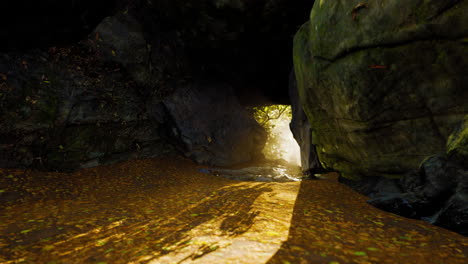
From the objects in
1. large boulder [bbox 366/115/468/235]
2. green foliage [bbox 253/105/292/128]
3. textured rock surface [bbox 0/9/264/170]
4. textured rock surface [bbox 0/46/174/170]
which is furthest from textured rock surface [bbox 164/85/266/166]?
large boulder [bbox 366/115/468/235]

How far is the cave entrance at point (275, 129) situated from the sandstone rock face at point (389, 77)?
12.8 metres

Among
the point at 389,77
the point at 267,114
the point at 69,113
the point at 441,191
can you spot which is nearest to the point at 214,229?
the point at 441,191

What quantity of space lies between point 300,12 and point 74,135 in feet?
38.8

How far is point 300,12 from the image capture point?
32.7ft

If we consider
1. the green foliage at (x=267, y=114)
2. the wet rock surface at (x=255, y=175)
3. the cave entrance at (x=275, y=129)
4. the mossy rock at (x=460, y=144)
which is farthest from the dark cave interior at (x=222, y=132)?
the green foliage at (x=267, y=114)

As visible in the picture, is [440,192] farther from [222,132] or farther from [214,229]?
[222,132]

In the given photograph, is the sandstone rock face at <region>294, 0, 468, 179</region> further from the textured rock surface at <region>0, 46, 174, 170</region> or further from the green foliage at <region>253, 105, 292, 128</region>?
the green foliage at <region>253, 105, 292, 128</region>

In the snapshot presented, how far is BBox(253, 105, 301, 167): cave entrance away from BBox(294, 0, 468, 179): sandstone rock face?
1281cm

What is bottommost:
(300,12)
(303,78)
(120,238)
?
(120,238)

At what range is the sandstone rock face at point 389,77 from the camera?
3908 millimetres

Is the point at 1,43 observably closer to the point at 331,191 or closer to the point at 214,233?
the point at 214,233

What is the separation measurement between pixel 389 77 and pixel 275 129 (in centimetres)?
1774

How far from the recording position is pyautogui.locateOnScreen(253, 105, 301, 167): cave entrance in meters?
19.9

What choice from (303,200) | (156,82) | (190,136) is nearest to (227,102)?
(190,136)
